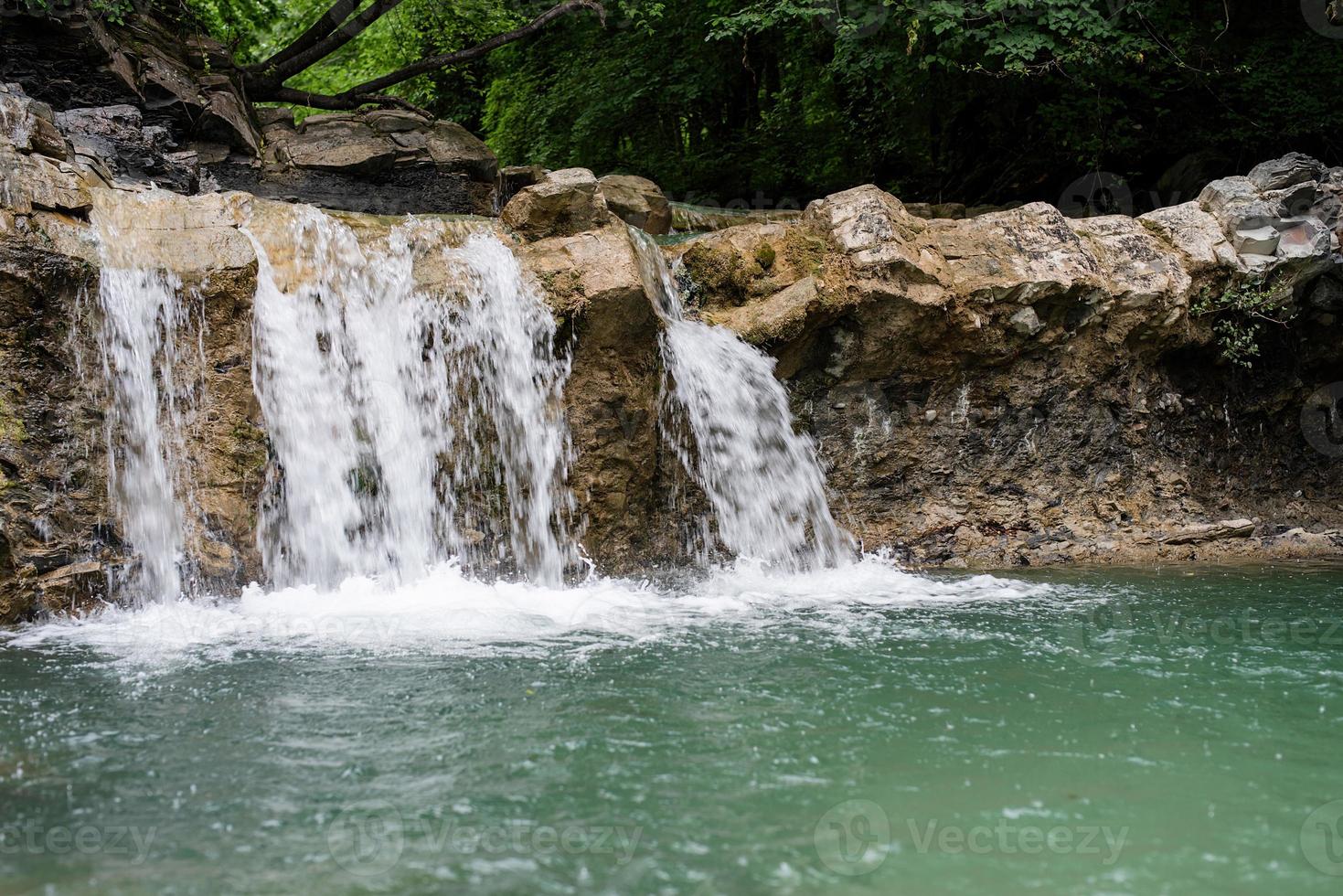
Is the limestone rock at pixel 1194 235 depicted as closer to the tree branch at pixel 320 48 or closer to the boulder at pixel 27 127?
the boulder at pixel 27 127

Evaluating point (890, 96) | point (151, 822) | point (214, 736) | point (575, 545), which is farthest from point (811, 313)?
point (890, 96)

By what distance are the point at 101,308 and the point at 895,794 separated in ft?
18.1

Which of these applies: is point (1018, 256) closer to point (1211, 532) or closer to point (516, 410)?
point (1211, 532)

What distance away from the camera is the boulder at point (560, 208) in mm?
7809

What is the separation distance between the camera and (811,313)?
25.8 ft

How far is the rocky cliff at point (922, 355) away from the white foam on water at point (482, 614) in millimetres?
511

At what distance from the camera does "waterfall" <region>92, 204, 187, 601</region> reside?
20.8 ft

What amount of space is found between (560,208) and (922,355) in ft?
9.89

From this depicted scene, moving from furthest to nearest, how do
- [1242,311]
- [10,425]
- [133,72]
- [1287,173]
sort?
1. [133,72]
2. [1287,173]
3. [1242,311]
4. [10,425]

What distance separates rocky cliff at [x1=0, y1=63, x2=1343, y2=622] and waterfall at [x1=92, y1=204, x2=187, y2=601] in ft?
0.19

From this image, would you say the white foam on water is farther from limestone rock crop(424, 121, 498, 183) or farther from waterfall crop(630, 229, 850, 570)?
limestone rock crop(424, 121, 498, 183)

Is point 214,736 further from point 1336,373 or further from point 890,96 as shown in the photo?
point 890,96

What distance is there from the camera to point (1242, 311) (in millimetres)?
Answer: 8719

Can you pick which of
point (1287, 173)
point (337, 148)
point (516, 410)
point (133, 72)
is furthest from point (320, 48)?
point (1287, 173)
